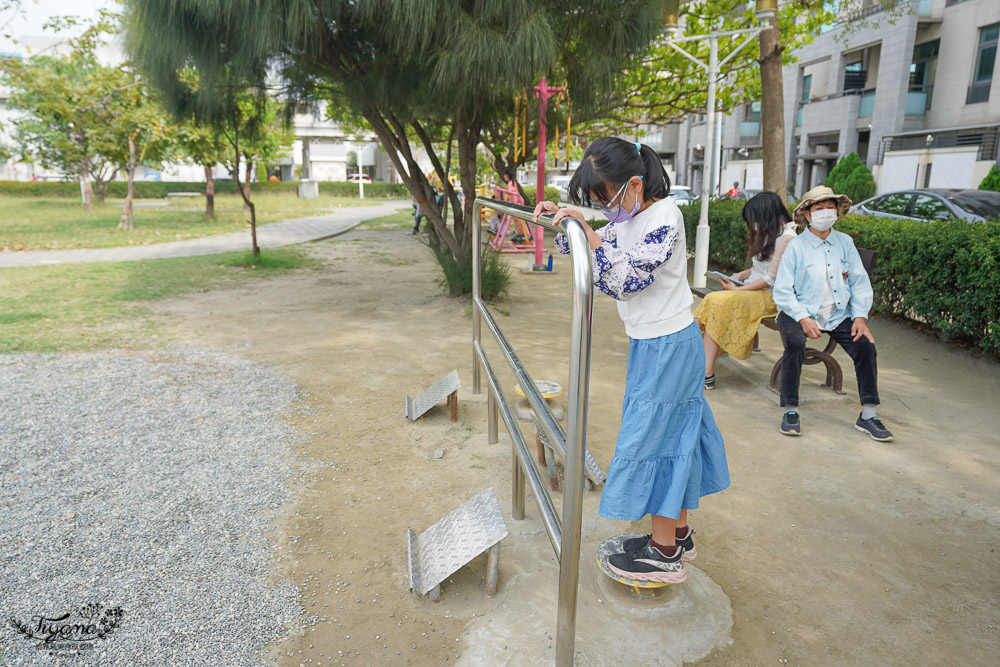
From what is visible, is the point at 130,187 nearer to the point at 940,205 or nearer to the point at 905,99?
the point at 940,205

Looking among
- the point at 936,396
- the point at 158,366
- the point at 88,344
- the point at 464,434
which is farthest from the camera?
the point at 88,344

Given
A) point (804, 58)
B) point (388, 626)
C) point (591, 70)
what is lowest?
point (388, 626)

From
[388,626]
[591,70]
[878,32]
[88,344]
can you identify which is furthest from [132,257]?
[878,32]

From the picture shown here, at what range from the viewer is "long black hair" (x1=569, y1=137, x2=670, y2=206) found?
6.12 feet

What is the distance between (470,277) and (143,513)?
4.41 metres

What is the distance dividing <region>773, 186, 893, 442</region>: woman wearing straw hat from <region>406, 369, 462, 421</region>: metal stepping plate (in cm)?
174

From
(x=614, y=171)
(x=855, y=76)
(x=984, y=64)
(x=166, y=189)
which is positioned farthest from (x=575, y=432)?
(x=166, y=189)

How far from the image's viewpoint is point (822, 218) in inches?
138

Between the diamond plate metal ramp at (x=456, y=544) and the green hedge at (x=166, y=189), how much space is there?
3182 cm

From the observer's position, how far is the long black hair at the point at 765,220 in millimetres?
4043

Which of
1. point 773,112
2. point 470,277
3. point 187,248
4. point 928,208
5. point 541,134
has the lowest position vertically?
point 187,248

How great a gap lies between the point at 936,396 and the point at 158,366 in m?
5.06

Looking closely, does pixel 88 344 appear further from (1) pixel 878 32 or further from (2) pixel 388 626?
(1) pixel 878 32

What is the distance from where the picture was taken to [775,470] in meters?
3.13
